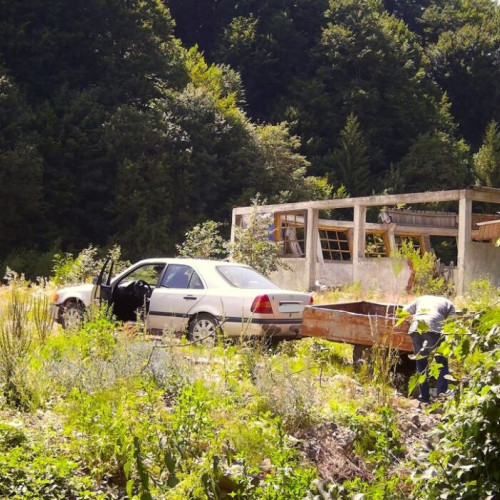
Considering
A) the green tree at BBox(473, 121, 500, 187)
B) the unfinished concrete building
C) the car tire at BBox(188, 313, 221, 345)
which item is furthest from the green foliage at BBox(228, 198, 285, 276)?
the green tree at BBox(473, 121, 500, 187)

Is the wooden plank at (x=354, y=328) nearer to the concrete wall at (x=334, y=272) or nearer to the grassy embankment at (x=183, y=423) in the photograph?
the grassy embankment at (x=183, y=423)

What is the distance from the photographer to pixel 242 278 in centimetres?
1276

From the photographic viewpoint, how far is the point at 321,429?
7.93 metres

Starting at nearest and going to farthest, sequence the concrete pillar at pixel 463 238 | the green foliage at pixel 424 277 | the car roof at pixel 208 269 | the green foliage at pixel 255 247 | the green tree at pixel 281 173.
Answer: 1. the car roof at pixel 208 269
2. the green foliage at pixel 424 277
3. the concrete pillar at pixel 463 238
4. the green foliage at pixel 255 247
5. the green tree at pixel 281 173

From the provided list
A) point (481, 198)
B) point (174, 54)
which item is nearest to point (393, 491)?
point (481, 198)

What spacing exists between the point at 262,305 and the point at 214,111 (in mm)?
36259

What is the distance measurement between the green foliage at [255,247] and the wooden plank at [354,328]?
1029cm

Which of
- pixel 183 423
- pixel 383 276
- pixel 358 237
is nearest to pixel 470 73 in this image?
pixel 358 237

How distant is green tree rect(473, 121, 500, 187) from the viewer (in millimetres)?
52000

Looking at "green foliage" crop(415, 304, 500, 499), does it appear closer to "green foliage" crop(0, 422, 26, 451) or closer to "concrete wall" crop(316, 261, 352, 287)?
"green foliage" crop(0, 422, 26, 451)

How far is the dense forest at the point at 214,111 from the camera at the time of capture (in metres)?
42.1

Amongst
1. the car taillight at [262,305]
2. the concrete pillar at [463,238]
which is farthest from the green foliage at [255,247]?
the car taillight at [262,305]

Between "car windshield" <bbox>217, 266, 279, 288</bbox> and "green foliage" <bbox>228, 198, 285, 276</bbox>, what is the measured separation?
819 centimetres

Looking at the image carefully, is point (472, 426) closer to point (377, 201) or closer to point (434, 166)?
point (377, 201)
